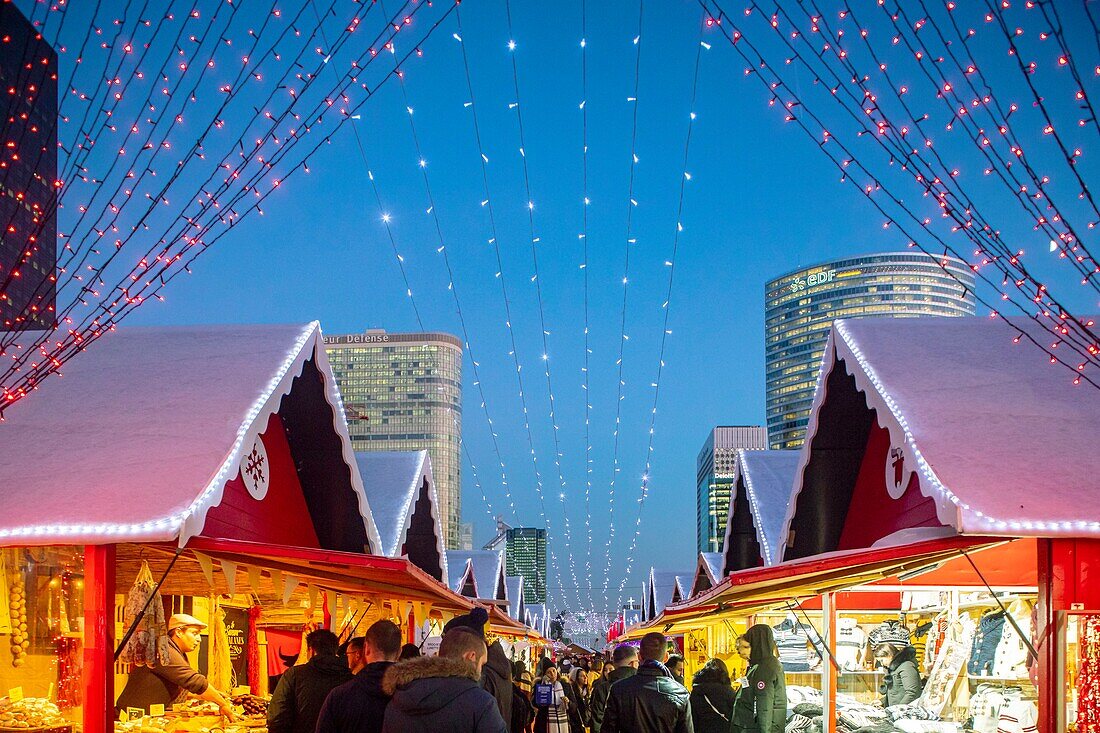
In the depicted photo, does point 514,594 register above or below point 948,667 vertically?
below

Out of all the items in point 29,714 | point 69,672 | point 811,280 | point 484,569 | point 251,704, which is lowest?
point 484,569

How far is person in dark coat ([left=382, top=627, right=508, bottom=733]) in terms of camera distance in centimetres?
451

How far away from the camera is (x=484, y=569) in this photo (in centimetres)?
3853

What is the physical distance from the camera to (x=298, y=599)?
15.1 m

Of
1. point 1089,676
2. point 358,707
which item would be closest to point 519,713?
point 1089,676

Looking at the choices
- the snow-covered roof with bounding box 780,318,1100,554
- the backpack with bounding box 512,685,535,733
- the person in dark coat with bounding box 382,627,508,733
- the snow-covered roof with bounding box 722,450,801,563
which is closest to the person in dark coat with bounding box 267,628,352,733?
the person in dark coat with bounding box 382,627,508,733

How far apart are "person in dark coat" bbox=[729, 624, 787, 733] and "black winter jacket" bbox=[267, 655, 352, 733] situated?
418cm

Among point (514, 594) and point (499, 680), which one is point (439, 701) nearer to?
point (499, 680)

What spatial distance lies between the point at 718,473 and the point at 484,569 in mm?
93814

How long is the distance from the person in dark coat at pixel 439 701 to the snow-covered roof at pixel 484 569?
29.2 metres

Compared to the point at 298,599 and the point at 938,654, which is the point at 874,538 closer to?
the point at 938,654

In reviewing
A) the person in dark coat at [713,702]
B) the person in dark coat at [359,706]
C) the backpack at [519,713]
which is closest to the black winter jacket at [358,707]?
the person in dark coat at [359,706]

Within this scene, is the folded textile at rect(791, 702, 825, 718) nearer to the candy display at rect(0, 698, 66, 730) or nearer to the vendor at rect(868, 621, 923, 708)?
the vendor at rect(868, 621, 923, 708)

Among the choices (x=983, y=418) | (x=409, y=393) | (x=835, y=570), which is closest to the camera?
(x=835, y=570)
